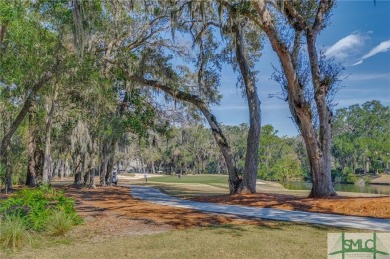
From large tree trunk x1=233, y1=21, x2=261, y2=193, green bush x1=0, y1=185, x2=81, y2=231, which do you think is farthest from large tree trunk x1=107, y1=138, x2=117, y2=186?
green bush x1=0, y1=185, x2=81, y2=231

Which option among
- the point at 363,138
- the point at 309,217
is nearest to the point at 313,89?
the point at 309,217

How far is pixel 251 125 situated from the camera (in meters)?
13.6

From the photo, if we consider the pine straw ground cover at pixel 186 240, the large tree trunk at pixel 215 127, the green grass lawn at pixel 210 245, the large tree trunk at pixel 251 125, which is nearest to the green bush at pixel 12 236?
the pine straw ground cover at pixel 186 240

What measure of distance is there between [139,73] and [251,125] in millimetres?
6305

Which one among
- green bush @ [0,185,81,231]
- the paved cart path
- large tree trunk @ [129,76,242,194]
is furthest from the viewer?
large tree trunk @ [129,76,242,194]

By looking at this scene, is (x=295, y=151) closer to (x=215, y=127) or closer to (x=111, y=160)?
(x=111, y=160)

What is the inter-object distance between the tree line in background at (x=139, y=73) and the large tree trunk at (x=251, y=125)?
0.04m

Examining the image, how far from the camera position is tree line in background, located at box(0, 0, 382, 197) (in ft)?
37.4

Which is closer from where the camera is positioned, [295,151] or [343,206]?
[343,206]

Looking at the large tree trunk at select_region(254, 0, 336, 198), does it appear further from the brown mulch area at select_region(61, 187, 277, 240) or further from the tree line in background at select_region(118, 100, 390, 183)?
the tree line in background at select_region(118, 100, 390, 183)

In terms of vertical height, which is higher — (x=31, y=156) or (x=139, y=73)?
(x=139, y=73)

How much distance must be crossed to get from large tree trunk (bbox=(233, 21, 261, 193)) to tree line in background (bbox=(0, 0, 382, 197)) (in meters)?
0.04

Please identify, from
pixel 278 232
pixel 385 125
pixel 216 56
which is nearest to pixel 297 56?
pixel 216 56

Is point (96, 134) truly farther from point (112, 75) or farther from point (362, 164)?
point (362, 164)
